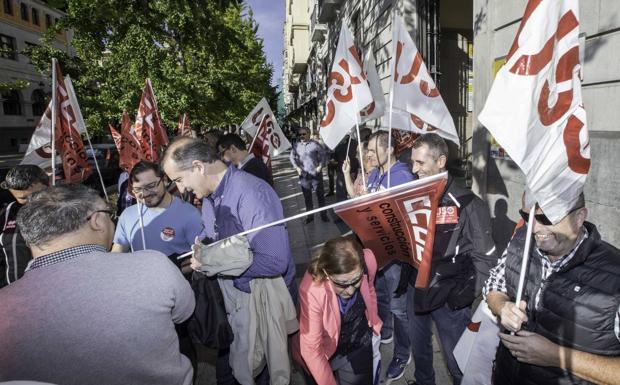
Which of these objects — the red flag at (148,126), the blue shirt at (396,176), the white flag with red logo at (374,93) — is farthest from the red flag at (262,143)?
the blue shirt at (396,176)

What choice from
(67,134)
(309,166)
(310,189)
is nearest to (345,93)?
(67,134)

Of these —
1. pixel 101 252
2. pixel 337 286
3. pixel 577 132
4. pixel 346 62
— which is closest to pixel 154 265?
pixel 101 252

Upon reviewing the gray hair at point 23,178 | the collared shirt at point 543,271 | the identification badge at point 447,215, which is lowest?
the collared shirt at point 543,271

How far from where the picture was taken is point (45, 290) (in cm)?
148

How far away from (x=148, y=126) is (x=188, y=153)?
3.68 meters

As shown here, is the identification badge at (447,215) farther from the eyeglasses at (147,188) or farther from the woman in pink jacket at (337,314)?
the eyeglasses at (147,188)

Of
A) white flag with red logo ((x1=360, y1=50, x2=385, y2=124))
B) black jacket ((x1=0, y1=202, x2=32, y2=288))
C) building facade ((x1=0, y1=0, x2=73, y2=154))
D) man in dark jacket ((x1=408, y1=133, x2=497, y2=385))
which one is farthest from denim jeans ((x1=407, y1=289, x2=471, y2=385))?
building facade ((x1=0, y1=0, x2=73, y2=154))

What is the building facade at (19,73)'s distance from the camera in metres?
34.8

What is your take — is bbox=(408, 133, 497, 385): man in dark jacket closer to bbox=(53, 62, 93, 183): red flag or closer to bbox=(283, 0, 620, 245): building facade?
bbox=(283, 0, 620, 245): building facade

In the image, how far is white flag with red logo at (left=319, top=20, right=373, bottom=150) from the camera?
4137mm

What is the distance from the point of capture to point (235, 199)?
8.45 feet

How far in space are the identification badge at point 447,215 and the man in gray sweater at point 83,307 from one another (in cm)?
179

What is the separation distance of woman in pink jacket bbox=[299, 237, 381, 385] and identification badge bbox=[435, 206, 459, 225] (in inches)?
24.8

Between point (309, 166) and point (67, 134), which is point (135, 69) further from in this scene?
point (67, 134)
